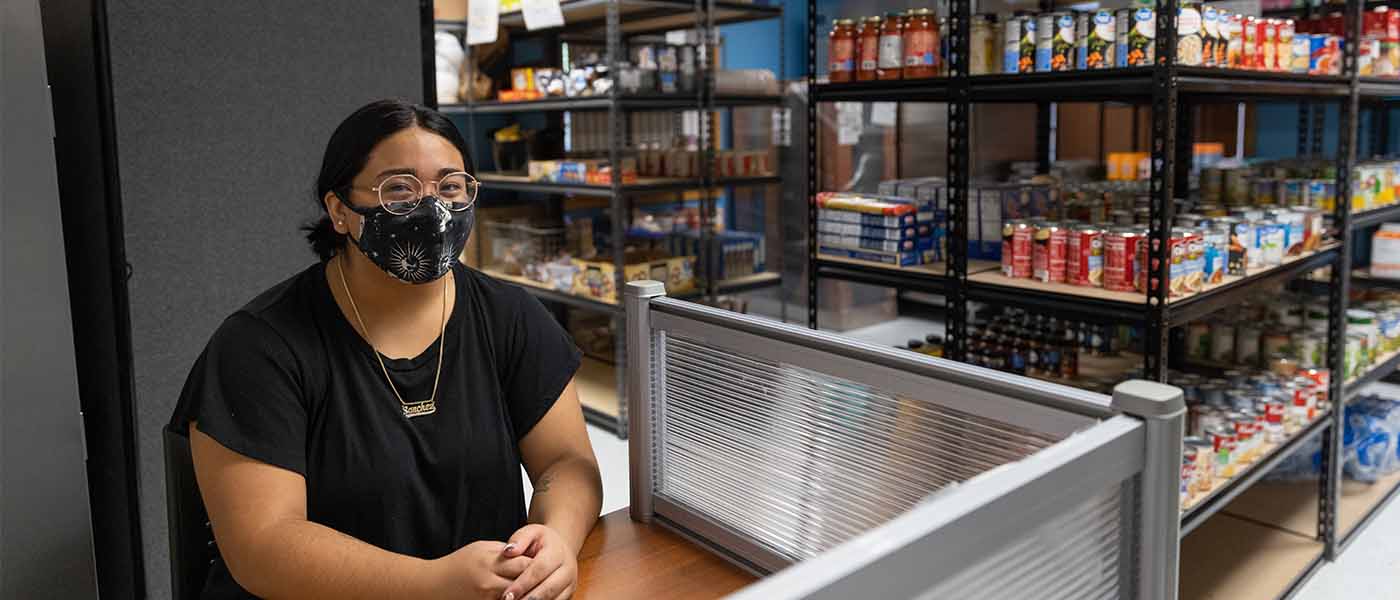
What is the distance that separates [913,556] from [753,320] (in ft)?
2.41

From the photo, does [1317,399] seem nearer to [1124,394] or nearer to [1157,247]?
[1157,247]

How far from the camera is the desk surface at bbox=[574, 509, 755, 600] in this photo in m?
1.42

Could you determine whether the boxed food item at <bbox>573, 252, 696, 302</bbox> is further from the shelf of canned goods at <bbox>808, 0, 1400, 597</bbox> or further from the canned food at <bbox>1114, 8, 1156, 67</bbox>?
the canned food at <bbox>1114, 8, 1156, 67</bbox>

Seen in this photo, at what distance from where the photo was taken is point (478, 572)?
124 cm

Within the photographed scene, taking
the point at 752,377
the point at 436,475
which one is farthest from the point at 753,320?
the point at 436,475

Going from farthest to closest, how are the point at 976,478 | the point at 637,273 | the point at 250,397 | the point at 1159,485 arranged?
the point at 637,273 → the point at 250,397 → the point at 1159,485 → the point at 976,478

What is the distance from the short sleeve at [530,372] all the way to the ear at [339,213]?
Answer: 295 mm

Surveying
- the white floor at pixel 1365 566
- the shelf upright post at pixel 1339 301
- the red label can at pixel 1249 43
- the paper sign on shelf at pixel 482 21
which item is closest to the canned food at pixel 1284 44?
the red label can at pixel 1249 43

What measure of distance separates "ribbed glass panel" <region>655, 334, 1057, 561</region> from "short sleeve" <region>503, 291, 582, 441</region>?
178 millimetres

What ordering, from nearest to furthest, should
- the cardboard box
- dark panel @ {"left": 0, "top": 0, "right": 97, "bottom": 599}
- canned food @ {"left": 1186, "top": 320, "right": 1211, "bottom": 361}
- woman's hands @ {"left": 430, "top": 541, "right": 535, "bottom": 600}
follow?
woman's hands @ {"left": 430, "top": 541, "right": 535, "bottom": 600} < dark panel @ {"left": 0, "top": 0, "right": 97, "bottom": 599} < canned food @ {"left": 1186, "top": 320, "right": 1211, "bottom": 361} < the cardboard box

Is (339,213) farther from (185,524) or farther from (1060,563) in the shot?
(1060,563)

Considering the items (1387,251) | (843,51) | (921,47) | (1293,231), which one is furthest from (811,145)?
(1387,251)

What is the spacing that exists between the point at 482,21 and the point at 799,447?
12.3ft

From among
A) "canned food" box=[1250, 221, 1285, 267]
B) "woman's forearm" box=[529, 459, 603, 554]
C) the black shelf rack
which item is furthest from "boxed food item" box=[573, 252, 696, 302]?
"woman's forearm" box=[529, 459, 603, 554]
